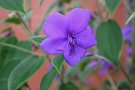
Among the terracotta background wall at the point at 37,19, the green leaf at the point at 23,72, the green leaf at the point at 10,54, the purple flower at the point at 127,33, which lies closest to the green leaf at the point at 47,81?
the green leaf at the point at 23,72

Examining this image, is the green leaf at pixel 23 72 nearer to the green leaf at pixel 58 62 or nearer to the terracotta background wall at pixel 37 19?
the green leaf at pixel 58 62

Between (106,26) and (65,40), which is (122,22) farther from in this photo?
(65,40)

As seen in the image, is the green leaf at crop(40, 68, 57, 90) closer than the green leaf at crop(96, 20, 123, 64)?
Yes

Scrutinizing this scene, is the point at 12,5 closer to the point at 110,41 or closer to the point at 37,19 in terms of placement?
the point at 110,41

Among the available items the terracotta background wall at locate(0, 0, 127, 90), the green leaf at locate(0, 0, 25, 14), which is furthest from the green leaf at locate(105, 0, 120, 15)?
the terracotta background wall at locate(0, 0, 127, 90)

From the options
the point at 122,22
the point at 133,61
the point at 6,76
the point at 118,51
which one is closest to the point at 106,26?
the point at 118,51

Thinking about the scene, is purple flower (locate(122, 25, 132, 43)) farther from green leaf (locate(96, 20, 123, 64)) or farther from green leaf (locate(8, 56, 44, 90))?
green leaf (locate(8, 56, 44, 90))
